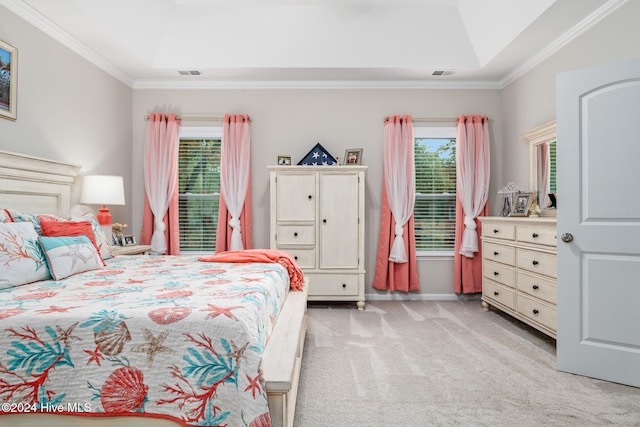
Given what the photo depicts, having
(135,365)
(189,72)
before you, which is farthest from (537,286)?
(189,72)

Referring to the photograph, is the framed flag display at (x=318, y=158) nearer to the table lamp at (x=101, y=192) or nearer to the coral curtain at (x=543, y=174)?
the table lamp at (x=101, y=192)

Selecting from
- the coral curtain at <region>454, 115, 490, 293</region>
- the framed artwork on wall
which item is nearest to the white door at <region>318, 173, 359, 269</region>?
the coral curtain at <region>454, 115, 490, 293</region>

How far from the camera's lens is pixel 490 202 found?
4.84 meters

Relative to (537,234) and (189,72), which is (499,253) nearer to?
(537,234)

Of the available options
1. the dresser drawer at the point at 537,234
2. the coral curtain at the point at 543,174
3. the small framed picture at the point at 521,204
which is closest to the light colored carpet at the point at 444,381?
the dresser drawer at the point at 537,234

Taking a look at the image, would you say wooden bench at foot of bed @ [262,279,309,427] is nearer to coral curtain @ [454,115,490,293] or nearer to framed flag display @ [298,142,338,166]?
framed flag display @ [298,142,338,166]

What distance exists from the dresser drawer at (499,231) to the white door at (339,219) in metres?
1.41

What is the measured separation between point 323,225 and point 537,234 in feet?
6.86

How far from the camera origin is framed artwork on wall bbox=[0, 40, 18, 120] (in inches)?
109

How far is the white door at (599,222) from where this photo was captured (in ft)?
7.70

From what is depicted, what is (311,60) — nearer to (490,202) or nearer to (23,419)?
(490,202)

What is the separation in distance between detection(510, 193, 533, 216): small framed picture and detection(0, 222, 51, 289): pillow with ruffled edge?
13.3ft

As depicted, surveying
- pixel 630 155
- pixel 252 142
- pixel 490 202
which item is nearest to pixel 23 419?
pixel 630 155

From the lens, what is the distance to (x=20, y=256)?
212cm
